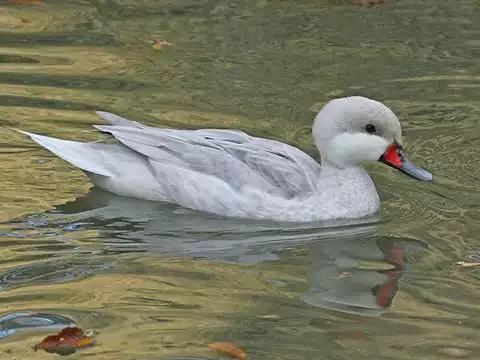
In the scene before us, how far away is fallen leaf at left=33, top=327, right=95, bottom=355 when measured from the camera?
6352 mm

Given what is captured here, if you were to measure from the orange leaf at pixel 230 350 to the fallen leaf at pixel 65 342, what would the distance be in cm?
59

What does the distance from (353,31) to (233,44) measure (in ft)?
4.17

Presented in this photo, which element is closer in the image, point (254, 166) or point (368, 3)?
point (254, 166)

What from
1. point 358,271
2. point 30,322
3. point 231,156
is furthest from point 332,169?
point 30,322

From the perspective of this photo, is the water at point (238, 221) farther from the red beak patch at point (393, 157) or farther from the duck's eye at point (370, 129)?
the duck's eye at point (370, 129)

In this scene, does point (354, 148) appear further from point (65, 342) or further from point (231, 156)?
point (65, 342)

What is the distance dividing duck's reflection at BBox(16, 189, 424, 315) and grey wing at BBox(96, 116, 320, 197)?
10.8 inches

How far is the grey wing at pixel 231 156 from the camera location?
860cm

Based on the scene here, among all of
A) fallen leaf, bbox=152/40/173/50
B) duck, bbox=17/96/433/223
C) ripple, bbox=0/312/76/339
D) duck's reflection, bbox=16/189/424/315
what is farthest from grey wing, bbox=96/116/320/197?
fallen leaf, bbox=152/40/173/50

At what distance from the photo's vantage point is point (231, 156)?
870 centimetres

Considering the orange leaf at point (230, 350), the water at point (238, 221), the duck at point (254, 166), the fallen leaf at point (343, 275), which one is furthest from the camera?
the duck at point (254, 166)

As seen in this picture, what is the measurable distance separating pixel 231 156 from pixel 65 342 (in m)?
2.59

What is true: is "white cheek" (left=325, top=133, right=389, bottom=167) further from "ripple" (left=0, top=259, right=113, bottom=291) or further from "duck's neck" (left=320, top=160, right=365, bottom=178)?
"ripple" (left=0, top=259, right=113, bottom=291)

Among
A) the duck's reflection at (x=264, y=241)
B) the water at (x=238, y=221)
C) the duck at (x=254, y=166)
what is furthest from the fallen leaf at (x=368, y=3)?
the duck's reflection at (x=264, y=241)
